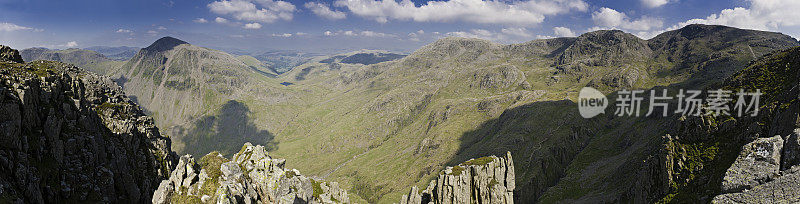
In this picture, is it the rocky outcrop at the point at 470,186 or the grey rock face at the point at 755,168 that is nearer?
the grey rock face at the point at 755,168

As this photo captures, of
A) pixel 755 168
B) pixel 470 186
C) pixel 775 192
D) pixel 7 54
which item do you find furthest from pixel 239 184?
pixel 7 54

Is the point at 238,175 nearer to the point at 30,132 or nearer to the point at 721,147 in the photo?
the point at 30,132

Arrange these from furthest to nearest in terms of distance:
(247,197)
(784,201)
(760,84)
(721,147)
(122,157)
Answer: (760,84) → (721,147) → (122,157) → (247,197) → (784,201)

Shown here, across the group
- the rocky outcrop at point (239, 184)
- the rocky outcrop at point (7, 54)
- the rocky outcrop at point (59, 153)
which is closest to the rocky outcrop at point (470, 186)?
the rocky outcrop at point (239, 184)

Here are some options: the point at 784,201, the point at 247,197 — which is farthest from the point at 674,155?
the point at 247,197

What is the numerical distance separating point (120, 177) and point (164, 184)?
59.1 feet

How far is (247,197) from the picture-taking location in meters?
26.3

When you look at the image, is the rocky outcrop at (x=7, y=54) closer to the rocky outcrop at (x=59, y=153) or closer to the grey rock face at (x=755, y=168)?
the rocky outcrop at (x=59, y=153)

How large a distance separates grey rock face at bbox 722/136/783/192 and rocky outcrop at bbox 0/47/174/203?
50.6m

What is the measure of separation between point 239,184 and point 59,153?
22.6 m

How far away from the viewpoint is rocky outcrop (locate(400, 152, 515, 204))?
62.3 m

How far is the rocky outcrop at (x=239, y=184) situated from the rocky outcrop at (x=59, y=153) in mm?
9146

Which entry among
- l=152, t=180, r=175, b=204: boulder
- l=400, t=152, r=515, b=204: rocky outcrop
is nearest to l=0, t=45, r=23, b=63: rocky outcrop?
l=152, t=180, r=175, b=204: boulder

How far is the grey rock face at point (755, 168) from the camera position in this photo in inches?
827
